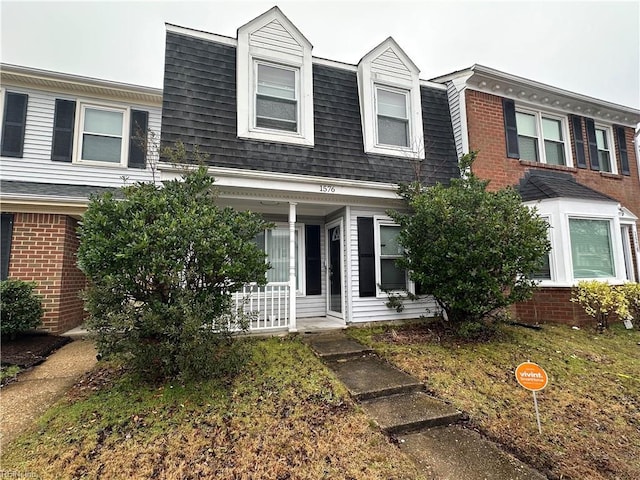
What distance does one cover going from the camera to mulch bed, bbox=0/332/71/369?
Result: 4.56 meters

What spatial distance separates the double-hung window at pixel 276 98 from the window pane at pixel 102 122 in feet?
15.2

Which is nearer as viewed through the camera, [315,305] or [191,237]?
[191,237]

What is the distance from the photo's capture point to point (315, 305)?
7527 millimetres

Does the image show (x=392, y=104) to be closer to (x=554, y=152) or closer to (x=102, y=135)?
(x=554, y=152)

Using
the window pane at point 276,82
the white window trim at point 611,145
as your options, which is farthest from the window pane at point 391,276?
the white window trim at point 611,145

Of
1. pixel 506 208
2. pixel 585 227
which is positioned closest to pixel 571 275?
pixel 585 227

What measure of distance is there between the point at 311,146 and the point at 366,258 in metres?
2.65

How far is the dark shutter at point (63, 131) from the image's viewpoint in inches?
304

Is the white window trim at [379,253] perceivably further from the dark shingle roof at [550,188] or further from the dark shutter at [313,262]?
the dark shingle roof at [550,188]

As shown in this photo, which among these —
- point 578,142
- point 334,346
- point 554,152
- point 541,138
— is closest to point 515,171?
point 541,138

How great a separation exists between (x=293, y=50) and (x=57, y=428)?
23.6ft

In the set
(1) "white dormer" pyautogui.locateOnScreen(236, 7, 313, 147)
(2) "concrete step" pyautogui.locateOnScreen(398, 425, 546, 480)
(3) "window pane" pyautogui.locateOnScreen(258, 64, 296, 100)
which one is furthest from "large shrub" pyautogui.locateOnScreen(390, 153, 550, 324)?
(3) "window pane" pyautogui.locateOnScreen(258, 64, 296, 100)

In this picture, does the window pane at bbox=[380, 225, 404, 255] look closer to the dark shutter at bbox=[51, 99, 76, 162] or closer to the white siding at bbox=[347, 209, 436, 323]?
the white siding at bbox=[347, 209, 436, 323]

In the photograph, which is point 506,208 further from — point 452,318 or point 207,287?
point 207,287
